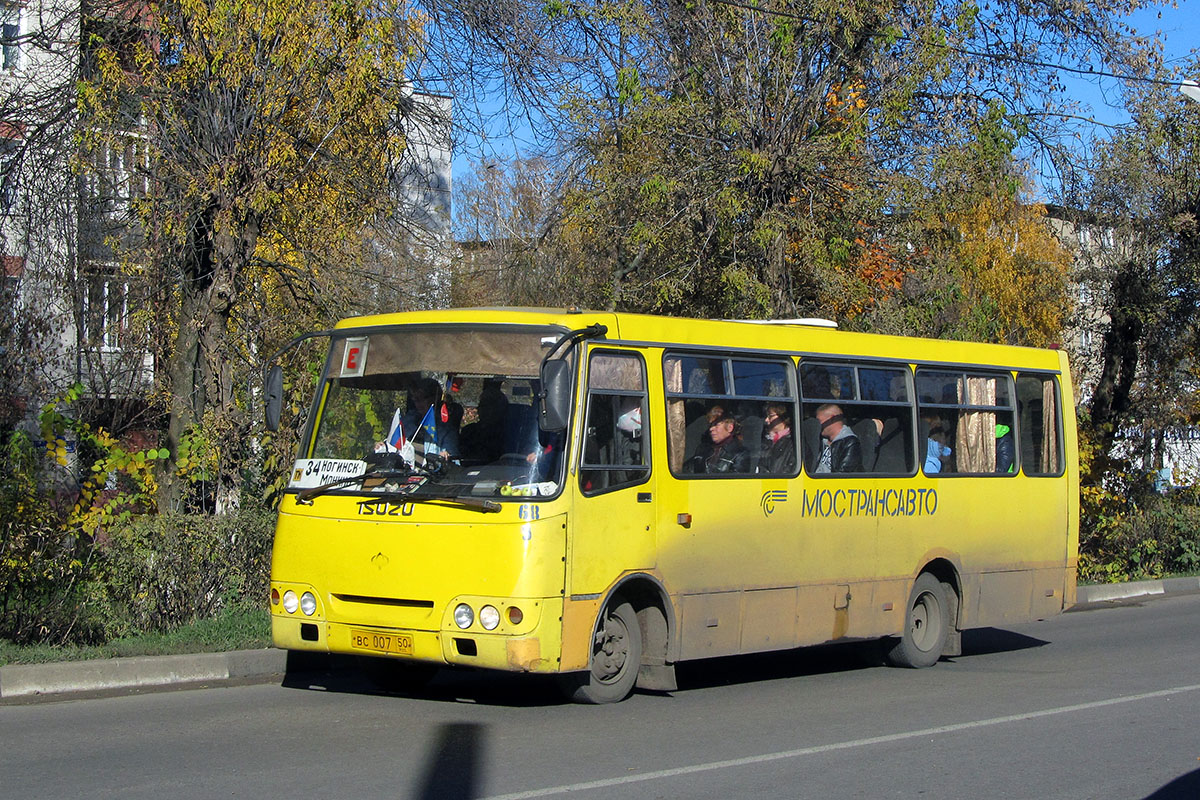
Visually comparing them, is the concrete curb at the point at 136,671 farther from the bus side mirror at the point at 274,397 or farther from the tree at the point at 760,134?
the tree at the point at 760,134

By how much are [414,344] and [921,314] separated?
11.1 metres

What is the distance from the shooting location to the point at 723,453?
32.0 feet

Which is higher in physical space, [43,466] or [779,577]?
[43,466]

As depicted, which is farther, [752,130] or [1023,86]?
[1023,86]

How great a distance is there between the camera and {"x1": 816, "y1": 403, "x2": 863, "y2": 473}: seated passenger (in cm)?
1062

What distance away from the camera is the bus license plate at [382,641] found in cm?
834

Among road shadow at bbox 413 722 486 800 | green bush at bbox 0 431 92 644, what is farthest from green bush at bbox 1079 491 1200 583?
green bush at bbox 0 431 92 644

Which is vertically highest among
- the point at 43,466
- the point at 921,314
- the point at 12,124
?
the point at 12,124

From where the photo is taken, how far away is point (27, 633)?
32.4 ft

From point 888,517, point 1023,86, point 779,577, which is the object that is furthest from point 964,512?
point 1023,86

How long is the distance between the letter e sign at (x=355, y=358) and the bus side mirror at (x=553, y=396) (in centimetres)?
164

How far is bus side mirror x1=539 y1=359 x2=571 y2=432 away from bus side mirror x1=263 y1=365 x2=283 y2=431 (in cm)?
215

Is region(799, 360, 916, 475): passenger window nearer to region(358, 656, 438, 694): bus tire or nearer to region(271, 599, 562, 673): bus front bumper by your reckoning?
region(271, 599, 562, 673): bus front bumper

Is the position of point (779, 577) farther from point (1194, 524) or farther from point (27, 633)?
point (1194, 524)
